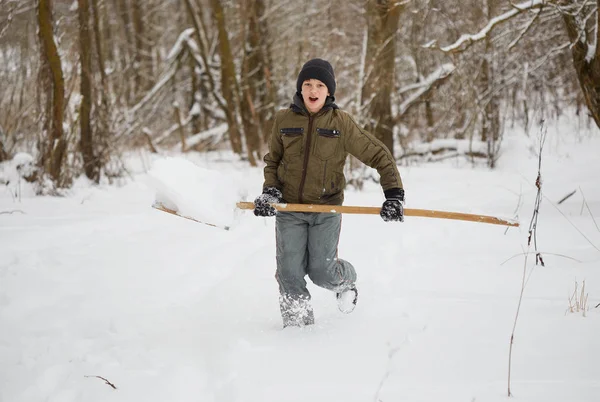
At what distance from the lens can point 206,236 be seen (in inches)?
166

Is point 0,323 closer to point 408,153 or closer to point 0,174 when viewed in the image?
point 0,174

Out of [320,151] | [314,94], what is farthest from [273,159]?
[314,94]

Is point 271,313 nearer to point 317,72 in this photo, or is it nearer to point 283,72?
point 317,72

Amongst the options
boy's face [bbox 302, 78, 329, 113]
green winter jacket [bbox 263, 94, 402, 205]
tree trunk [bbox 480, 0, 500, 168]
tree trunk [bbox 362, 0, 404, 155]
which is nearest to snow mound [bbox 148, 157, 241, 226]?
green winter jacket [bbox 263, 94, 402, 205]

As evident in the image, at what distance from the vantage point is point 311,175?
2.50 metres

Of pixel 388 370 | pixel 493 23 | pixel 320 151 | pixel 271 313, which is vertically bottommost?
pixel 271 313

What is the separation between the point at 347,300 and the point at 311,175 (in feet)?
2.60

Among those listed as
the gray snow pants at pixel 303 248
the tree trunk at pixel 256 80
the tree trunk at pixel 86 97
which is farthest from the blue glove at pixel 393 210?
the tree trunk at pixel 256 80

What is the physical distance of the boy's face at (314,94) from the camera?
96.6 inches

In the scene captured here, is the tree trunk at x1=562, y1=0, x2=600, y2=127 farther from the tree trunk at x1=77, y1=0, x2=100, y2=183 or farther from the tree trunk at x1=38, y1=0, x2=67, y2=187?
the tree trunk at x1=77, y1=0, x2=100, y2=183

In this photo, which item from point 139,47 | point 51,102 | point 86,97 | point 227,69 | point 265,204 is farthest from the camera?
point 139,47

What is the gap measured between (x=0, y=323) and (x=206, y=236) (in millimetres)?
1898

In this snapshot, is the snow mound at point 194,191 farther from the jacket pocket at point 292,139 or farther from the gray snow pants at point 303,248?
the jacket pocket at point 292,139

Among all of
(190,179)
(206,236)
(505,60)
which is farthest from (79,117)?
(505,60)
